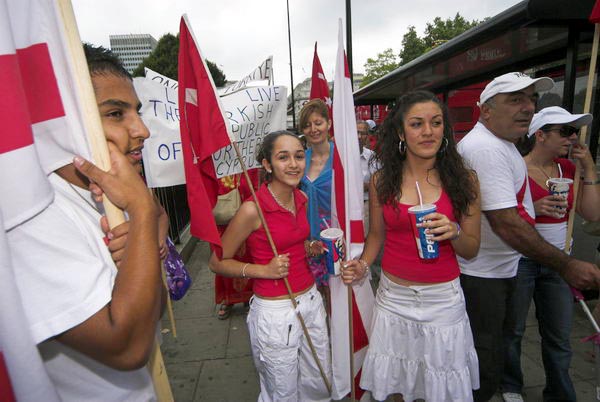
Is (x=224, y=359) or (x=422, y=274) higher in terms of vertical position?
(x=422, y=274)

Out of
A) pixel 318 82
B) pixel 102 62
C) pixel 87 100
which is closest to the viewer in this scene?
pixel 87 100

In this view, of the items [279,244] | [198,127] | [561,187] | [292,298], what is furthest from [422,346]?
[198,127]

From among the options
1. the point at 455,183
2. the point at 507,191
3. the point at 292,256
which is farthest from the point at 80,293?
the point at 507,191

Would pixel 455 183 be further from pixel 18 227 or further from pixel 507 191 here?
pixel 18 227

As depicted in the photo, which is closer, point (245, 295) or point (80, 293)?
point (80, 293)

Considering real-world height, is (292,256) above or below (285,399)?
above

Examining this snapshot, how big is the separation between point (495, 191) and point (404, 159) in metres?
0.59

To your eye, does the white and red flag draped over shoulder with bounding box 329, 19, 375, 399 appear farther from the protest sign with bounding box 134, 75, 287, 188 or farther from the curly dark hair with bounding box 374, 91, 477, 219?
the protest sign with bounding box 134, 75, 287, 188

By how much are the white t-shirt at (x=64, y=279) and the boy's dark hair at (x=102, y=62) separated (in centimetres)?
47

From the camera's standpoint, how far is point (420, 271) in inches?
76.9

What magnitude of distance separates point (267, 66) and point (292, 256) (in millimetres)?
3020

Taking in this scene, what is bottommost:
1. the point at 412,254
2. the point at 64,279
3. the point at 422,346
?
the point at 422,346

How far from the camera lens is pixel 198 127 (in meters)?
2.15

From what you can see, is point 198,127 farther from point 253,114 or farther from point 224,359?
point 224,359
